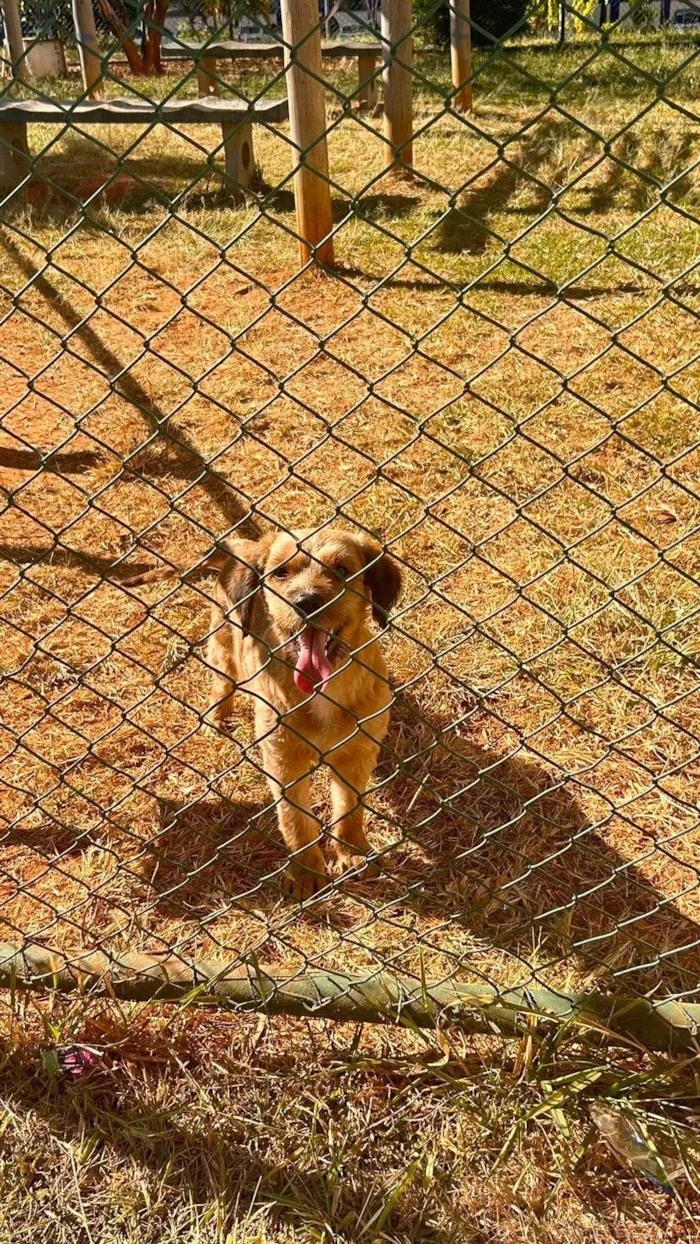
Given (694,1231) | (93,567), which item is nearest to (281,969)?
(694,1231)

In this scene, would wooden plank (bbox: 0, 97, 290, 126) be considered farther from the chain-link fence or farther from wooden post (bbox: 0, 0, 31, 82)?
wooden post (bbox: 0, 0, 31, 82)

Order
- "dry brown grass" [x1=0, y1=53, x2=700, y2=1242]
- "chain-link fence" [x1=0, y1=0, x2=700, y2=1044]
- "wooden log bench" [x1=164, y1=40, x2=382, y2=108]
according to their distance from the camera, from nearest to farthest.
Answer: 1. "chain-link fence" [x1=0, y1=0, x2=700, y2=1044]
2. "dry brown grass" [x1=0, y1=53, x2=700, y2=1242]
3. "wooden log bench" [x1=164, y1=40, x2=382, y2=108]

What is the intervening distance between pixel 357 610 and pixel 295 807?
0.56 meters

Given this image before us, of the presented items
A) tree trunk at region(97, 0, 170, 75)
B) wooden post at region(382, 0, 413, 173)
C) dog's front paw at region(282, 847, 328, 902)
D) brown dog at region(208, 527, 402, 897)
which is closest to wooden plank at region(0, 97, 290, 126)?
wooden post at region(382, 0, 413, 173)

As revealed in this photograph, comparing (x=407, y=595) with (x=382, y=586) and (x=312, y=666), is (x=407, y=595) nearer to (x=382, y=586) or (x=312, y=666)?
(x=382, y=586)

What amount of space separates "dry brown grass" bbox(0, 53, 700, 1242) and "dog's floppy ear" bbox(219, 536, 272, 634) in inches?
14.0

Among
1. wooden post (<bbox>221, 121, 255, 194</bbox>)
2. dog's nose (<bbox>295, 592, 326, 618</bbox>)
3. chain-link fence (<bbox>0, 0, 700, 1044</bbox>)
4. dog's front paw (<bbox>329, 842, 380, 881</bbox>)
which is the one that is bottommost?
dog's front paw (<bbox>329, 842, 380, 881</bbox>)

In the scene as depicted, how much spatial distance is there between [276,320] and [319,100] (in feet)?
4.24

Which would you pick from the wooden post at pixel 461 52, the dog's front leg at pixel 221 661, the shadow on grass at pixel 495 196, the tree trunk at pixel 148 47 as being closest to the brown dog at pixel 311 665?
the dog's front leg at pixel 221 661

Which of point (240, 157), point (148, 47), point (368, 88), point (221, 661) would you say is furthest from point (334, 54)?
point (221, 661)

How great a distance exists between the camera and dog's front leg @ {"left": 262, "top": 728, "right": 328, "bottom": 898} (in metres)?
2.75

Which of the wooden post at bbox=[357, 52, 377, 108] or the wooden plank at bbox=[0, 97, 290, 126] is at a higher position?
the wooden plank at bbox=[0, 97, 290, 126]

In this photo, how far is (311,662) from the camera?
2678mm

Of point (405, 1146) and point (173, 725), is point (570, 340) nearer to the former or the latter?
point (173, 725)
